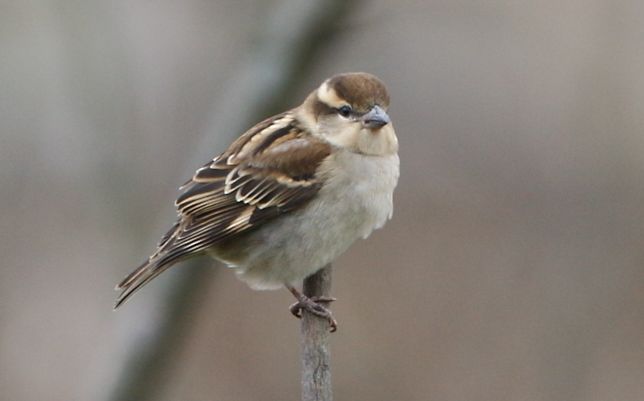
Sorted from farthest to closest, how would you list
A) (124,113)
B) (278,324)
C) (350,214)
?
1. (278,324)
2. (124,113)
3. (350,214)

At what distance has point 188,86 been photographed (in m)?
12.2

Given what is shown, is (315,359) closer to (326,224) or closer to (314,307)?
(314,307)

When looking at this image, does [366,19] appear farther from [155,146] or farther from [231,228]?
[155,146]

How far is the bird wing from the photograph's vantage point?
5.61m

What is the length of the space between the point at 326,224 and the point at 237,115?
4.32ft

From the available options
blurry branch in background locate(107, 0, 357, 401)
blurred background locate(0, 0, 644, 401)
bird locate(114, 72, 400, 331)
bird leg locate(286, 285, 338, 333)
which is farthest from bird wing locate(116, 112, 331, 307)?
blurred background locate(0, 0, 644, 401)

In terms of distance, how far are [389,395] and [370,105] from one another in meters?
4.15

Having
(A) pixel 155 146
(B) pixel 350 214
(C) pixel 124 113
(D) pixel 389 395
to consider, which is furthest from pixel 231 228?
(A) pixel 155 146

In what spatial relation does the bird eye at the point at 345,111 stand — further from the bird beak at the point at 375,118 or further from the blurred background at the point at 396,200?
the blurred background at the point at 396,200

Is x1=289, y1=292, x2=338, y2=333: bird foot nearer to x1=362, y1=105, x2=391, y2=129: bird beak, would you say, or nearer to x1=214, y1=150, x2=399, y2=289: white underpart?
x1=214, y1=150, x2=399, y2=289: white underpart

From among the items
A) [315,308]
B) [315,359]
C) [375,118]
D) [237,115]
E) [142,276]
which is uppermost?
[237,115]

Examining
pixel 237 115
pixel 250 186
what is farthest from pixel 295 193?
pixel 237 115

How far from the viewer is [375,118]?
559 centimetres

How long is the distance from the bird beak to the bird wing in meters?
0.24
